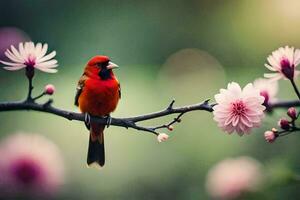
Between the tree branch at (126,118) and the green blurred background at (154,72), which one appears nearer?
the tree branch at (126,118)

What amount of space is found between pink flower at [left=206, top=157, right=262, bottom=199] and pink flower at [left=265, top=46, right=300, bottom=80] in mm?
660

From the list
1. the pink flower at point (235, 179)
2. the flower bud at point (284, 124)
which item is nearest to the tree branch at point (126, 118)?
the flower bud at point (284, 124)

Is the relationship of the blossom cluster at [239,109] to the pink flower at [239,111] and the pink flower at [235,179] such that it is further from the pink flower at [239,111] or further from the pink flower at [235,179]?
the pink flower at [235,179]

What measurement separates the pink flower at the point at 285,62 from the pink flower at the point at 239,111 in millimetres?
78

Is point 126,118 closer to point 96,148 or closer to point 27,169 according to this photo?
point 96,148

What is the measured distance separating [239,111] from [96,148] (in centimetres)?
38

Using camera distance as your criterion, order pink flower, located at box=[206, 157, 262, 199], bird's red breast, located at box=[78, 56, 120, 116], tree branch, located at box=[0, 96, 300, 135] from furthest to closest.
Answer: pink flower, located at box=[206, 157, 262, 199] < bird's red breast, located at box=[78, 56, 120, 116] < tree branch, located at box=[0, 96, 300, 135]

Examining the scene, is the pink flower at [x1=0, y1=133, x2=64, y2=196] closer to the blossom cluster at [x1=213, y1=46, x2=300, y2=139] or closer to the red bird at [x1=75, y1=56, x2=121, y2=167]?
the red bird at [x1=75, y1=56, x2=121, y2=167]

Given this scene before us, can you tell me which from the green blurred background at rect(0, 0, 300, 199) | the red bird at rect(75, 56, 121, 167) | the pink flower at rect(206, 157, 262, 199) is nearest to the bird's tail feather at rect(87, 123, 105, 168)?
the red bird at rect(75, 56, 121, 167)

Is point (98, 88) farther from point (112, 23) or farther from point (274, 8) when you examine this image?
point (112, 23)

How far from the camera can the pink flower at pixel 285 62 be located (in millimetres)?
830

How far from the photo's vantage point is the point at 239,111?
774mm

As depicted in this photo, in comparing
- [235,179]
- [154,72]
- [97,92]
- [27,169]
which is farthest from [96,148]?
[154,72]

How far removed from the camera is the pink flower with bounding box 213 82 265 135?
0.77 m
